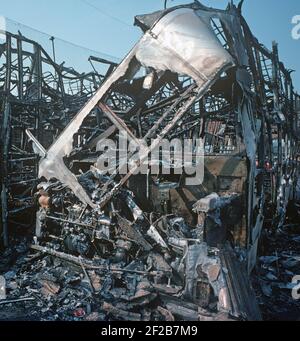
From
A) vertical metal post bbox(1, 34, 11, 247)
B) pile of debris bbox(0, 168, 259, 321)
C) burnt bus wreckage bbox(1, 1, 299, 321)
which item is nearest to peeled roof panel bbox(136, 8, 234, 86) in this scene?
burnt bus wreckage bbox(1, 1, 299, 321)

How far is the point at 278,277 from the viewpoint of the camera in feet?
18.0

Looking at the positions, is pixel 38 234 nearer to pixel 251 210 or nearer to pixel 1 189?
pixel 1 189

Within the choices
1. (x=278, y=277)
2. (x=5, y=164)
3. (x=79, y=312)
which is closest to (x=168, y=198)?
(x=278, y=277)

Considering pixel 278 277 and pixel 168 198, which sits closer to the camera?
pixel 278 277

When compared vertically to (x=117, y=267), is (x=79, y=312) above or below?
below

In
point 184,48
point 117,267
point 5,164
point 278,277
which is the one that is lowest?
point 278,277

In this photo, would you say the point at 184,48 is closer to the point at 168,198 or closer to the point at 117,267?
the point at 168,198

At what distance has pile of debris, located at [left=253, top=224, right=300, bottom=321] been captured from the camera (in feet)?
14.7

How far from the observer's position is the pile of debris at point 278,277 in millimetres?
4477

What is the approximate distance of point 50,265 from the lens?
547 centimetres

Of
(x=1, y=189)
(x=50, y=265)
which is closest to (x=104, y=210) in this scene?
(x=50, y=265)

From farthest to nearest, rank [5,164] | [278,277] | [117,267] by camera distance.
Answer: [5,164]
[278,277]
[117,267]

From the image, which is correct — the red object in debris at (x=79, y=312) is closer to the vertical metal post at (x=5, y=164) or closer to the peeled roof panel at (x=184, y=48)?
the vertical metal post at (x=5, y=164)

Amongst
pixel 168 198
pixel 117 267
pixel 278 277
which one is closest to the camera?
pixel 117 267
